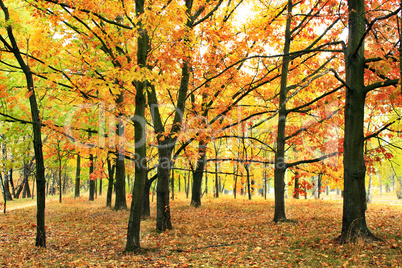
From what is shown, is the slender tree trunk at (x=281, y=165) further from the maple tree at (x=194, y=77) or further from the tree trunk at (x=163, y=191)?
the tree trunk at (x=163, y=191)

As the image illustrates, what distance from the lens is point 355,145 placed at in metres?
6.57

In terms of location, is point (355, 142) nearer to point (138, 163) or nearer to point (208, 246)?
point (208, 246)

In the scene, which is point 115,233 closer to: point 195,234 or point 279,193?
point 195,234

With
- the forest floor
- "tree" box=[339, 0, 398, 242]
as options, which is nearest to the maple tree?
"tree" box=[339, 0, 398, 242]

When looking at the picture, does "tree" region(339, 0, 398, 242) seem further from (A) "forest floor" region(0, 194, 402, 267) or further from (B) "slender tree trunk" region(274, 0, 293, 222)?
(B) "slender tree trunk" region(274, 0, 293, 222)

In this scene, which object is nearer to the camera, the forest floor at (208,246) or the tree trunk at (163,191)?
the forest floor at (208,246)

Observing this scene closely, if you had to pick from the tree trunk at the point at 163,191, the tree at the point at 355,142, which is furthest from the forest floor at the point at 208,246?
the tree at the point at 355,142

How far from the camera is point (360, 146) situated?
6.55 m

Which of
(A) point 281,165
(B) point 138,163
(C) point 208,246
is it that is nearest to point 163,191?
(C) point 208,246

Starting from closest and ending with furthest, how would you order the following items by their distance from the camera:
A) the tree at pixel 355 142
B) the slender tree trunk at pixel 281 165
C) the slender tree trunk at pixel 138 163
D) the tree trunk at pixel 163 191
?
the tree at pixel 355 142 → the slender tree trunk at pixel 138 163 → the tree trunk at pixel 163 191 → the slender tree trunk at pixel 281 165

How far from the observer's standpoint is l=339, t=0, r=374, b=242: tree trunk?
6461mm

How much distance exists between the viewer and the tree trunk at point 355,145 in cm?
646

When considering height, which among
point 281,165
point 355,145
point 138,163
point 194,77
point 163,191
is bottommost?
point 163,191

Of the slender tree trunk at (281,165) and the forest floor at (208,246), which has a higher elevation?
the slender tree trunk at (281,165)
